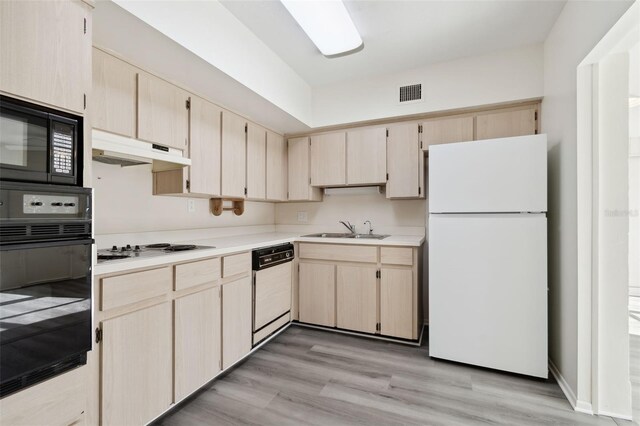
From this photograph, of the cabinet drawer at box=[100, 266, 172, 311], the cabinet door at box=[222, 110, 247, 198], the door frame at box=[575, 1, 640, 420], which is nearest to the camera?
the cabinet drawer at box=[100, 266, 172, 311]

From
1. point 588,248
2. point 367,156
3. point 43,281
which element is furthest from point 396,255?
point 43,281

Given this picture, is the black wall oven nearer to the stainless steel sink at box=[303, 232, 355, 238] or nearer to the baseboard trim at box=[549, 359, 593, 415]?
the stainless steel sink at box=[303, 232, 355, 238]

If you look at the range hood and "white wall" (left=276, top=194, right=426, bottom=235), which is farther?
"white wall" (left=276, top=194, right=426, bottom=235)

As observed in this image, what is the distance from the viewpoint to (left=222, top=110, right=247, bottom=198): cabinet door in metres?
2.58

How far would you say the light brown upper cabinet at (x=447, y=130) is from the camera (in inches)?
110

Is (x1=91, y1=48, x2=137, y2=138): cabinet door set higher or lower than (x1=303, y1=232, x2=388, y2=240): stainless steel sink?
higher

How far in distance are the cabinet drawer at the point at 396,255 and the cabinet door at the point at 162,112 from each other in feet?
6.24

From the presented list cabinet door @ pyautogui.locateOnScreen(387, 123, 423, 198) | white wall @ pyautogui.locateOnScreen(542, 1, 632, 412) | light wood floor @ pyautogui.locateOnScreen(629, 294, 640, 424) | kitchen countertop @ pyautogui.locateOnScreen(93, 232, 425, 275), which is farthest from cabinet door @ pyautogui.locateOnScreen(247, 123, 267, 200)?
light wood floor @ pyautogui.locateOnScreen(629, 294, 640, 424)

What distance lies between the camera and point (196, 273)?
1.87 m

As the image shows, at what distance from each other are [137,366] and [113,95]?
1.52m

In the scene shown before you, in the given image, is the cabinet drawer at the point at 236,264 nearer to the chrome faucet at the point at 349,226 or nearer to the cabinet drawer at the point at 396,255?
the cabinet drawer at the point at 396,255

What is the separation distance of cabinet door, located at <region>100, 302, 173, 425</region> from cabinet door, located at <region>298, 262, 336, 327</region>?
1.53 meters

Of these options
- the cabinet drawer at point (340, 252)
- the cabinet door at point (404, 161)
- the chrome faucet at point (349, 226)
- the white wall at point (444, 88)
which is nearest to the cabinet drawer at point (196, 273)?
the cabinet drawer at point (340, 252)

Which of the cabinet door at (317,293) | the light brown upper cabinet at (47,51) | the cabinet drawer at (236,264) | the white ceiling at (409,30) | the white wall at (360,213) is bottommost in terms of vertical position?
the cabinet door at (317,293)
